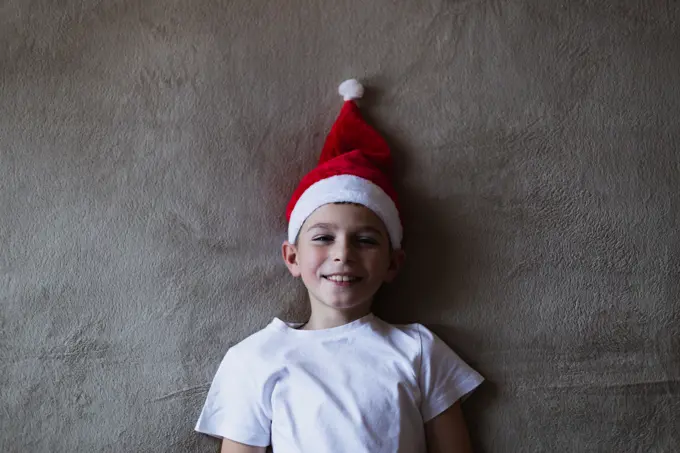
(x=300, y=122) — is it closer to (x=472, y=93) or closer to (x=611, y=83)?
(x=472, y=93)

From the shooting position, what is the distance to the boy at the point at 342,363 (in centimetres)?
115

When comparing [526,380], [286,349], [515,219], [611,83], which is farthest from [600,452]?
[611,83]

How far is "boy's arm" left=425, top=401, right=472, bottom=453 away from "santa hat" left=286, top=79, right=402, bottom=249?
14.3 inches

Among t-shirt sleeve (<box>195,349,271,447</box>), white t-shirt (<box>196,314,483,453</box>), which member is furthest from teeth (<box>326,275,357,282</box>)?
t-shirt sleeve (<box>195,349,271,447</box>)

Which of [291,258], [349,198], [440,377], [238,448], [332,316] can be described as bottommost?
[238,448]

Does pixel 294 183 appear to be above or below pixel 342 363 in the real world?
above

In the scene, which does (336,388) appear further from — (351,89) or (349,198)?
(351,89)

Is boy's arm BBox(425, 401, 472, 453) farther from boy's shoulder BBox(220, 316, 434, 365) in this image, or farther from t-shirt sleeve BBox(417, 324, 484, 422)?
boy's shoulder BBox(220, 316, 434, 365)

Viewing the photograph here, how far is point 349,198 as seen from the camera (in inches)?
47.5

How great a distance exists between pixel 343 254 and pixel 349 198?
0.39ft

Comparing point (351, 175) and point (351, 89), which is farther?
point (351, 89)

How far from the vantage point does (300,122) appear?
1358 millimetres

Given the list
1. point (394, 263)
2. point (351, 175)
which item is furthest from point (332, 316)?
point (351, 175)

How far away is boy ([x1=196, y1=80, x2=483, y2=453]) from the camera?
115cm
